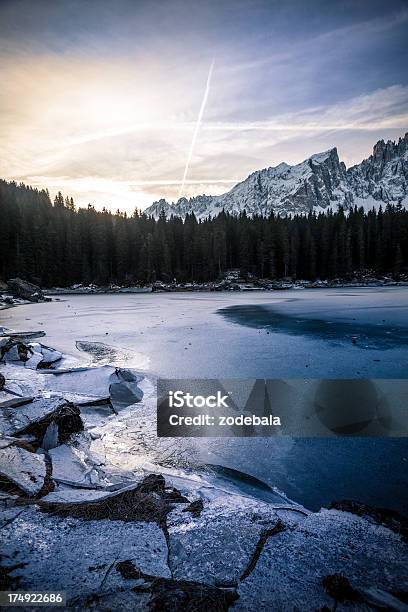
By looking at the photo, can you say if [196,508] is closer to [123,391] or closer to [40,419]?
[40,419]

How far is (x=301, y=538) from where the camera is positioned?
314cm

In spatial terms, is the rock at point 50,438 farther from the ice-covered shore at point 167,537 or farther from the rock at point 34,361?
the rock at point 34,361

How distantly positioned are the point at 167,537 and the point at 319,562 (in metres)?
1.41

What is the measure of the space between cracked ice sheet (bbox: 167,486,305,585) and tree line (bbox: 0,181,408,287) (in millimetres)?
74222

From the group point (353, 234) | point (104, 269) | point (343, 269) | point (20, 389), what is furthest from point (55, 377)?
point (353, 234)

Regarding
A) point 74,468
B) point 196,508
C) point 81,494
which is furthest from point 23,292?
point 196,508

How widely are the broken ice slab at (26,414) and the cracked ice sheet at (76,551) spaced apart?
2.30 m

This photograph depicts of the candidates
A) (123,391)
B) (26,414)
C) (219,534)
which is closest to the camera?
(219,534)

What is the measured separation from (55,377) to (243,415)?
17.5 feet

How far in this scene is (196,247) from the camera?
79.6m

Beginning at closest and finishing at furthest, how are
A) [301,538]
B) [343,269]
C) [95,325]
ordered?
[301,538] → [95,325] → [343,269]

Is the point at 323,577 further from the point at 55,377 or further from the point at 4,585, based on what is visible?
the point at 55,377

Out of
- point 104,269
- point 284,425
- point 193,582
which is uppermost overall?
point 104,269

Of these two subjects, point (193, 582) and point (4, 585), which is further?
point (193, 582)
